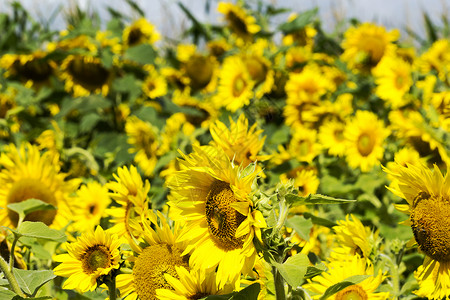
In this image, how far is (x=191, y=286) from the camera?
0.75m

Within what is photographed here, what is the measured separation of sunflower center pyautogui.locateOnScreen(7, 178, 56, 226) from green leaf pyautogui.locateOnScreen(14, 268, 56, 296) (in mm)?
415

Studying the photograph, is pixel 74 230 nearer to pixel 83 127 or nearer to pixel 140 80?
pixel 83 127

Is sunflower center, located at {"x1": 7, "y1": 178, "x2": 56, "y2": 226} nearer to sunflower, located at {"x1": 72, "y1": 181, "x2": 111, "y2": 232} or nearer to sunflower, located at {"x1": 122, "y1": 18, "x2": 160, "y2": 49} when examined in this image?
A: sunflower, located at {"x1": 72, "y1": 181, "x2": 111, "y2": 232}

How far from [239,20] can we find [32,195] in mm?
1754

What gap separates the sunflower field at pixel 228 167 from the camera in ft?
2.44

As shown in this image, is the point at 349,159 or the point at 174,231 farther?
the point at 349,159

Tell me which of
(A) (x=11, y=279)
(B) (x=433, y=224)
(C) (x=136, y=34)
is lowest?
(B) (x=433, y=224)

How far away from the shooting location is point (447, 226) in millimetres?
761

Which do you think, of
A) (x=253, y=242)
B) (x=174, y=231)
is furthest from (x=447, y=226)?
(x=174, y=231)

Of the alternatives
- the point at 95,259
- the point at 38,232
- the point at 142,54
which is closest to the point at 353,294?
the point at 95,259

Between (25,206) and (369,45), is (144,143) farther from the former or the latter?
(369,45)

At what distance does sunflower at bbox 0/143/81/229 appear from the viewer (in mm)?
1294

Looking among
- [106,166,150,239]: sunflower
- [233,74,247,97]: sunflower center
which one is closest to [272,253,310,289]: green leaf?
[106,166,150,239]: sunflower

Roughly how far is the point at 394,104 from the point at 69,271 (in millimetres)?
1618
